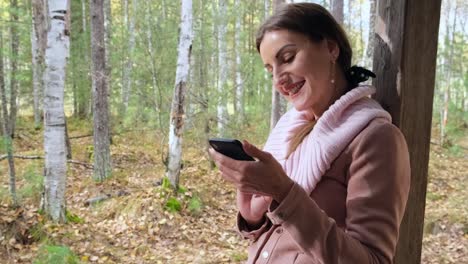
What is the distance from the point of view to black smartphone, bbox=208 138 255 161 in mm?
889

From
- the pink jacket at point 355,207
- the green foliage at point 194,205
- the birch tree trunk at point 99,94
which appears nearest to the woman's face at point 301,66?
the pink jacket at point 355,207

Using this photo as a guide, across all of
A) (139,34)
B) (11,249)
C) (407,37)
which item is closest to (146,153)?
(139,34)

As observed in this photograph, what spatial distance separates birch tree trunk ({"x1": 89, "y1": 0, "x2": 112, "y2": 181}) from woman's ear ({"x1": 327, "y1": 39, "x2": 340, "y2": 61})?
21.4 feet

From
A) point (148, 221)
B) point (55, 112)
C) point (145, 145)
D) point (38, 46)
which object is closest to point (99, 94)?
point (38, 46)

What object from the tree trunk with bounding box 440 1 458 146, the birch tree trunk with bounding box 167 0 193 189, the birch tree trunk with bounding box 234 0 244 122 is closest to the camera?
the birch tree trunk with bounding box 167 0 193 189

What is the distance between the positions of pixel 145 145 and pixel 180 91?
4.13 m

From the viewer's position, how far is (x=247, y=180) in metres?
0.89

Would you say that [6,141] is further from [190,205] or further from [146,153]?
[146,153]

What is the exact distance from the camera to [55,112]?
14.1 feet

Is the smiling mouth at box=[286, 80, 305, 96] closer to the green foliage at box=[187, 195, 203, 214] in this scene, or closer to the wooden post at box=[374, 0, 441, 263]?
the wooden post at box=[374, 0, 441, 263]

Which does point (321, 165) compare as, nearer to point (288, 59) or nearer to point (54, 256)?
point (288, 59)

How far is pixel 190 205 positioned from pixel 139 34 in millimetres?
3252

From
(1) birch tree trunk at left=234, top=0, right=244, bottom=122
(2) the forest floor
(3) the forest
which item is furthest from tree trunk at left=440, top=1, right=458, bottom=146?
(1) birch tree trunk at left=234, top=0, right=244, bottom=122

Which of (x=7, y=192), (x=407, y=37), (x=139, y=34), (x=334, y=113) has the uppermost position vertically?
(x=139, y=34)
